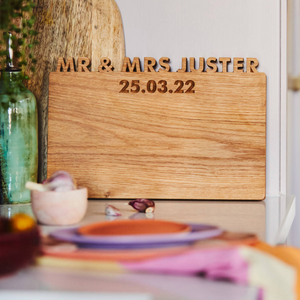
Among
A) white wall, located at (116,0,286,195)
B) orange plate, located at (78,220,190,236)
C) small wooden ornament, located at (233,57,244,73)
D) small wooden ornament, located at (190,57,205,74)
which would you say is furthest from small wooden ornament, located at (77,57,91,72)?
orange plate, located at (78,220,190,236)

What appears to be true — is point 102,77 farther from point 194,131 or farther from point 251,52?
point 251,52

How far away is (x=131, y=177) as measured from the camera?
0.99 meters

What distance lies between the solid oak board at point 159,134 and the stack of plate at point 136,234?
1.40ft

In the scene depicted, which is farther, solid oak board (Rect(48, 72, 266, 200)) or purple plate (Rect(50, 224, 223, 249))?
solid oak board (Rect(48, 72, 266, 200))

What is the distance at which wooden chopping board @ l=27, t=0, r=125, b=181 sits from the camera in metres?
1.05

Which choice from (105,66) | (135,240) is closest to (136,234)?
(135,240)

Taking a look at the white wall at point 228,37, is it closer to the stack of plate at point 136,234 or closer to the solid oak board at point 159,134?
the solid oak board at point 159,134

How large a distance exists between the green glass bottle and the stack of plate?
45 cm

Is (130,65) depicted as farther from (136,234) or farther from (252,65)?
(136,234)

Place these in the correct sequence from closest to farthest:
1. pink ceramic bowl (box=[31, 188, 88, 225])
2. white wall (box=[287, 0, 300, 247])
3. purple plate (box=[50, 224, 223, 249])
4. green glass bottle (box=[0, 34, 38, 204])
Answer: purple plate (box=[50, 224, 223, 249]), pink ceramic bowl (box=[31, 188, 88, 225]), green glass bottle (box=[0, 34, 38, 204]), white wall (box=[287, 0, 300, 247])

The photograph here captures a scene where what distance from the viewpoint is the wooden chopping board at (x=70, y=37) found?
3.44 feet

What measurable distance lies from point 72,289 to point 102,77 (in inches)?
29.7

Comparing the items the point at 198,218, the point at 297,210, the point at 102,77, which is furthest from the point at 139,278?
the point at 297,210

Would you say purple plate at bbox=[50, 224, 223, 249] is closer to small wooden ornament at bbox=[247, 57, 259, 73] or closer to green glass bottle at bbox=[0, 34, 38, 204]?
green glass bottle at bbox=[0, 34, 38, 204]
